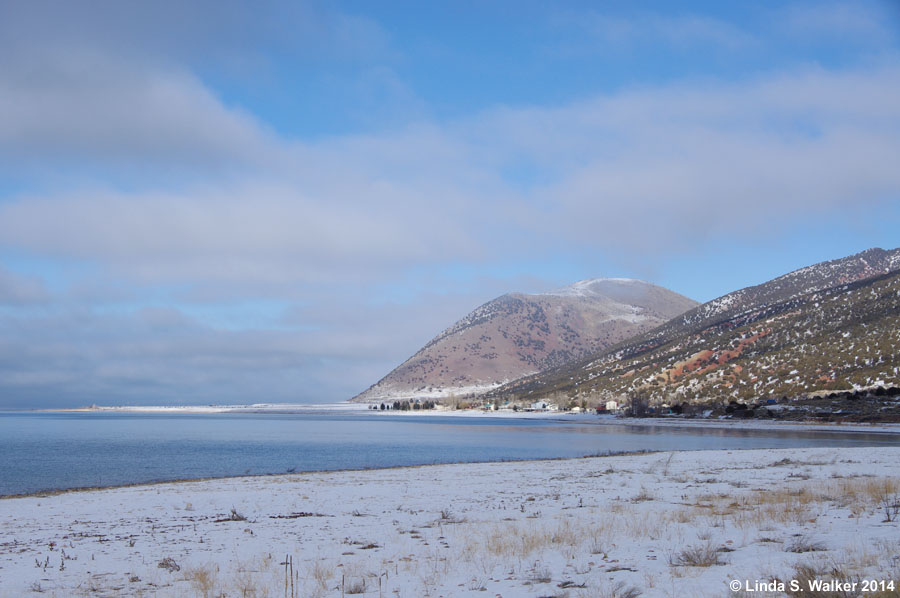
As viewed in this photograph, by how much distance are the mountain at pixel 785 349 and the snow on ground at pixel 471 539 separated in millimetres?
87081

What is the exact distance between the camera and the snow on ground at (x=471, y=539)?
8.92 metres

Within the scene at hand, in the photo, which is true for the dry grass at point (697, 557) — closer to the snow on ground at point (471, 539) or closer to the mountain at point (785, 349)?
the snow on ground at point (471, 539)

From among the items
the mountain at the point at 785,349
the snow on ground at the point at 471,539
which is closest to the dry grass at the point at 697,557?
the snow on ground at the point at 471,539

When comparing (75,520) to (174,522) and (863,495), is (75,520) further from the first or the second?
(863,495)

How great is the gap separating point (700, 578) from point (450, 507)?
9889 mm

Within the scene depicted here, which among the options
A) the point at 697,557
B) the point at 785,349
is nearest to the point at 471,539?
the point at 697,557

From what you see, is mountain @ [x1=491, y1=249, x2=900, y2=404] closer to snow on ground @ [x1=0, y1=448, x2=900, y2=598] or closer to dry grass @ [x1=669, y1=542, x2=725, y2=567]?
snow on ground @ [x1=0, y1=448, x2=900, y2=598]

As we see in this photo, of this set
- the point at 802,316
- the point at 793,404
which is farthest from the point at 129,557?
the point at 802,316

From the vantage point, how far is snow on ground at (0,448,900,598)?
892 centimetres

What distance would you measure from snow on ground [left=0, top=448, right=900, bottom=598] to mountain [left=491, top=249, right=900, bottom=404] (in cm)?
8708

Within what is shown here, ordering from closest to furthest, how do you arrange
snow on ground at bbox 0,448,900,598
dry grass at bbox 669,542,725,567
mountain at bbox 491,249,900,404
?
snow on ground at bbox 0,448,900,598 < dry grass at bbox 669,542,725,567 < mountain at bbox 491,249,900,404

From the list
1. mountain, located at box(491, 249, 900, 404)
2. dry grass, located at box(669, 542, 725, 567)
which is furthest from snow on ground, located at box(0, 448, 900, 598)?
mountain, located at box(491, 249, 900, 404)

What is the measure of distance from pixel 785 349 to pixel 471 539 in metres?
124

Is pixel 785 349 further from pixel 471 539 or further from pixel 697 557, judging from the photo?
pixel 697 557
